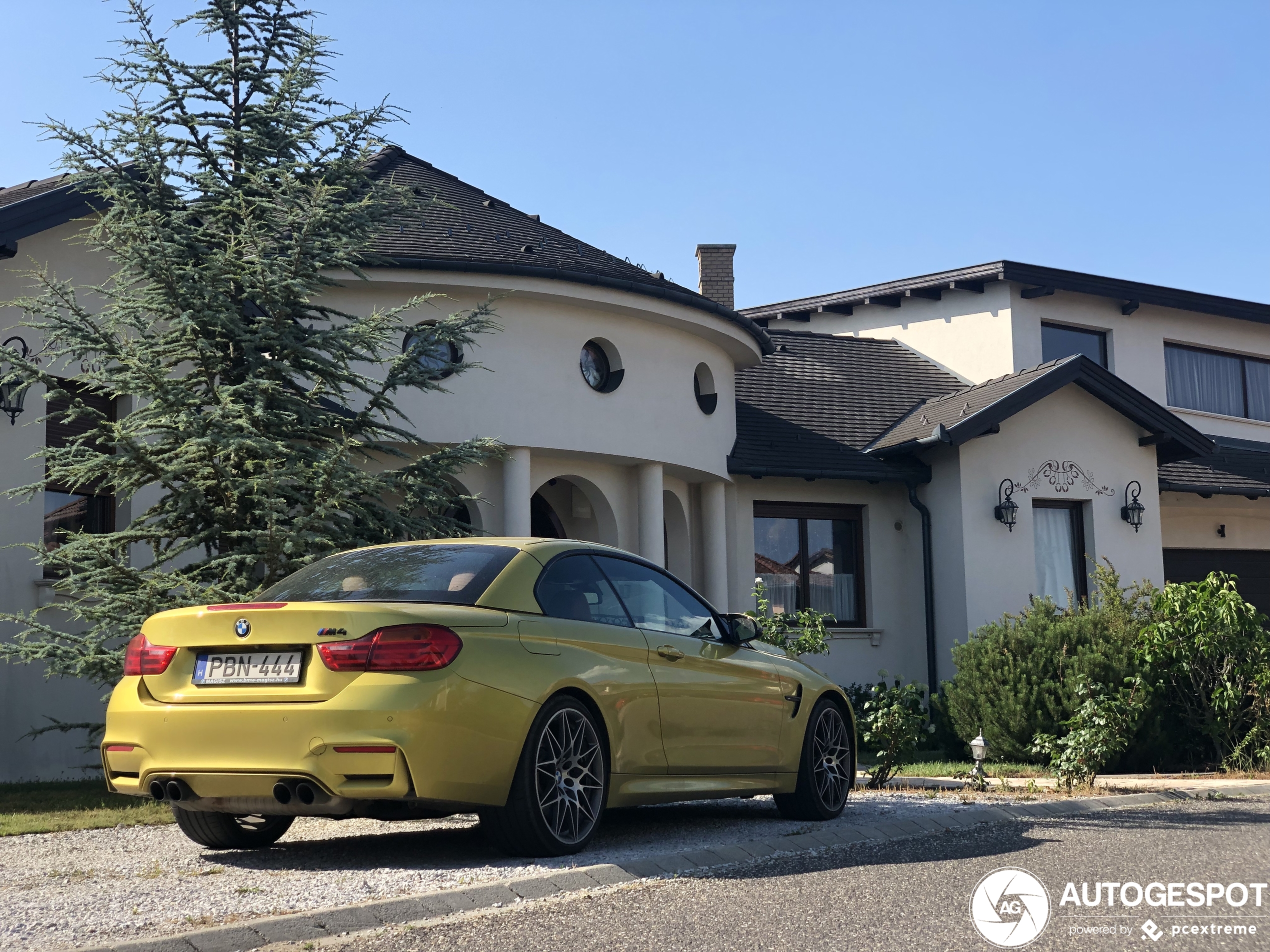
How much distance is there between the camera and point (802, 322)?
2620cm

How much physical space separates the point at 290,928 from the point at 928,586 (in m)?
15.4

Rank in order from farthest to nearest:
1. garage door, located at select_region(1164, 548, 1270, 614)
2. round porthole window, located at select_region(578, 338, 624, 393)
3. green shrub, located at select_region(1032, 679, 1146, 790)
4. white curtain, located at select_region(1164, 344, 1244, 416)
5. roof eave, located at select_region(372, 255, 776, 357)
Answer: white curtain, located at select_region(1164, 344, 1244, 416)
garage door, located at select_region(1164, 548, 1270, 614)
round porthole window, located at select_region(578, 338, 624, 393)
roof eave, located at select_region(372, 255, 776, 357)
green shrub, located at select_region(1032, 679, 1146, 790)

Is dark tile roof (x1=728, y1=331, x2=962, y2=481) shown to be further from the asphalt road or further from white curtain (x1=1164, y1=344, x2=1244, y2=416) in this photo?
the asphalt road

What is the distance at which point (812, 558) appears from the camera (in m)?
19.3

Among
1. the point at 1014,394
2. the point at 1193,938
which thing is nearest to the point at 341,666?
the point at 1193,938

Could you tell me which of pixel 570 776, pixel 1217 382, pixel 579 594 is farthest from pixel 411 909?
pixel 1217 382

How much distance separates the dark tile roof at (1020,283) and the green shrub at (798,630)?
13.1 meters

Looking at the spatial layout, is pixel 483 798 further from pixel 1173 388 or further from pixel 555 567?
pixel 1173 388

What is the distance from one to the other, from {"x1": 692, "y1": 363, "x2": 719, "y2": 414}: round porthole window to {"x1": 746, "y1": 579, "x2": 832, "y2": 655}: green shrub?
676 centimetres

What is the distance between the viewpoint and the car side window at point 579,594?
629 centimetres

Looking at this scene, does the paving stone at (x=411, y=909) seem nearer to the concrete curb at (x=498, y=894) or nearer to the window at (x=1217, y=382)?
the concrete curb at (x=498, y=894)

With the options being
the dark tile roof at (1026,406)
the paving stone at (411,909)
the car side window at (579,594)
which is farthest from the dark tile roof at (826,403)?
the paving stone at (411,909)

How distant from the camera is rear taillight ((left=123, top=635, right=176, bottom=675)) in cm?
583

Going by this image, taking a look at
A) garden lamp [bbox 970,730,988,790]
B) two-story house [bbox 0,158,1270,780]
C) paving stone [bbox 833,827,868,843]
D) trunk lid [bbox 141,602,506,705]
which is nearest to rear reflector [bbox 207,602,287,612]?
trunk lid [bbox 141,602,506,705]
